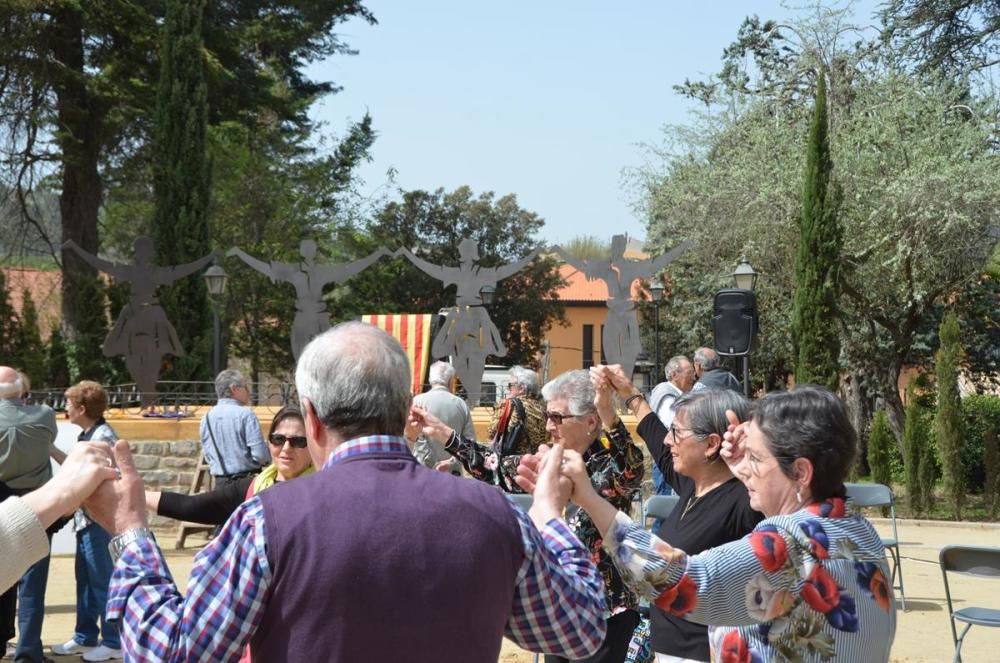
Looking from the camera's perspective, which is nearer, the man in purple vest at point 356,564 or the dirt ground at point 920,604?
the man in purple vest at point 356,564

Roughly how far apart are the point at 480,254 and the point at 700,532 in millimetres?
35402

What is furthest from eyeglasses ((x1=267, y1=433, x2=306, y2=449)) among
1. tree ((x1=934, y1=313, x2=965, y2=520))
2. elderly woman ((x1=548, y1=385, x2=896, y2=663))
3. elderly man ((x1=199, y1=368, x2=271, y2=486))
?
tree ((x1=934, y1=313, x2=965, y2=520))

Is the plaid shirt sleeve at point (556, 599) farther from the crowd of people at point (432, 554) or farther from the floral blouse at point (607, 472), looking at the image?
the floral blouse at point (607, 472)

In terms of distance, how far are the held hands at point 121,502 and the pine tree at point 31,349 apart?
20.5m

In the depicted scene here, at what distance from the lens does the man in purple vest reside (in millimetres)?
1816

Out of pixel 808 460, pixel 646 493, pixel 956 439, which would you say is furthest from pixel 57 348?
pixel 808 460

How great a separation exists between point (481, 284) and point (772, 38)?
15121 millimetres

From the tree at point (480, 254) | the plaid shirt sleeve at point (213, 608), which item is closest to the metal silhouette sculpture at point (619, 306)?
the plaid shirt sleeve at point (213, 608)

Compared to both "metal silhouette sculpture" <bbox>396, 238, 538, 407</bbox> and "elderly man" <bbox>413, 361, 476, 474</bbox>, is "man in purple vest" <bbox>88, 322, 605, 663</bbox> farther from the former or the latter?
"metal silhouette sculpture" <bbox>396, 238, 538, 407</bbox>

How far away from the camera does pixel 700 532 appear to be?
134 inches

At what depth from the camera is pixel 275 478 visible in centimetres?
389

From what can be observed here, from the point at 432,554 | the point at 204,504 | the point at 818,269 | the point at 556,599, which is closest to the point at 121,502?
the point at 432,554

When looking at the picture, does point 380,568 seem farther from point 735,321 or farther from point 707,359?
point 735,321

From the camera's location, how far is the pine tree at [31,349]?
2108cm
